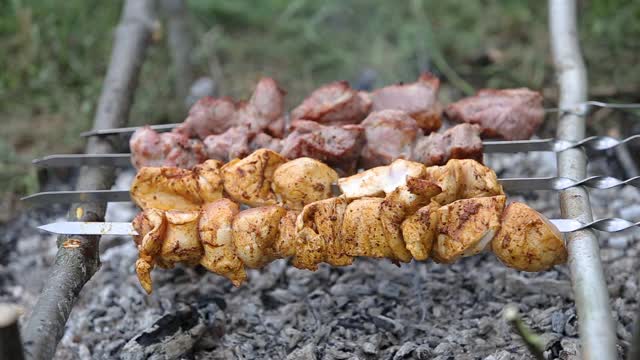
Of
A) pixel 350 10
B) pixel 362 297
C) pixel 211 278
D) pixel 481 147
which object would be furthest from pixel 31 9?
pixel 481 147

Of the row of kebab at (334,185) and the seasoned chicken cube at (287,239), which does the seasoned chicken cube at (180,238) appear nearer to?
the row of kebab at (334,185)

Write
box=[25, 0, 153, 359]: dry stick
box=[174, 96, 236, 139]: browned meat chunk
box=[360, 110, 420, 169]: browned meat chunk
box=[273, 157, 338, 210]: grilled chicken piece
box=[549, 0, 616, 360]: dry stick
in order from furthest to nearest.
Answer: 1. box=[174, 96, 236, 139]: browned meat chunk
2. box=[360, 110, 420, 169]: browned meat chunk
3. box=[273, 157, 338, 210]: grilled chicken piece
4. box=[25, 0, 153, 359]: dry stick
5. box=[549, 0, 616, 360]: dry stick

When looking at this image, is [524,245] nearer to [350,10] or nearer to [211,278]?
[211,278]

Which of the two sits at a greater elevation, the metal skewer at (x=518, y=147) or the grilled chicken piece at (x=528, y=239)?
the metal skewer at (x=518, y=147)

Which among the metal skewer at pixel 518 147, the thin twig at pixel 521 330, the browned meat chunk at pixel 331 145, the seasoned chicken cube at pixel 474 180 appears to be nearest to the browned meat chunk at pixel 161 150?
the metal skewer at pixel 518 147

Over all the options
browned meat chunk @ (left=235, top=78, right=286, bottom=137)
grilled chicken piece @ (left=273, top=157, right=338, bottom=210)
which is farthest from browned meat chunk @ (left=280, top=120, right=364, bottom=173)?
browned meat chunk @ (left=235, top=78, right=286, bottom=137)

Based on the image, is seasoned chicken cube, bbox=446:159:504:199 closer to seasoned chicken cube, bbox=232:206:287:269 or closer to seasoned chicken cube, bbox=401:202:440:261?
seasoned chicken cube, bbox=401:202:440:261

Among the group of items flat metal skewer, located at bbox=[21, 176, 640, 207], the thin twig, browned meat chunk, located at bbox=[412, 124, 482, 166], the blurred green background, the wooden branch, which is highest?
the blurred green background
